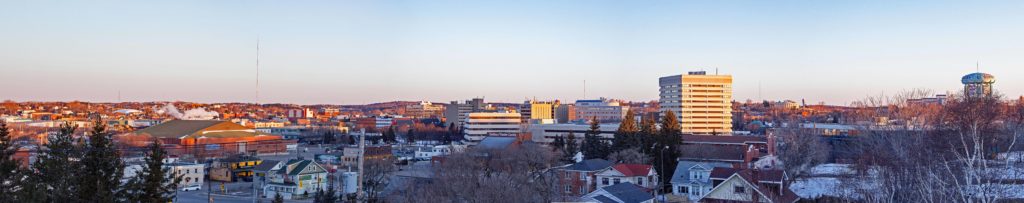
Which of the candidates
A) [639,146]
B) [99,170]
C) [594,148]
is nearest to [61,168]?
[99,170]

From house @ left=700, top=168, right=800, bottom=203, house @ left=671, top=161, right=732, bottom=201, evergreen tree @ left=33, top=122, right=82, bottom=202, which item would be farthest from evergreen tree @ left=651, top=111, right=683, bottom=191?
evergreen tree @ left=33, top=122, right=82, bottom=202

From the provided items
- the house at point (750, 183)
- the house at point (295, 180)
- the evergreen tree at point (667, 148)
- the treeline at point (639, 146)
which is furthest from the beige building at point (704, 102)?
the house at point (750, 183)

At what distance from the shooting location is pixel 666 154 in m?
31.2

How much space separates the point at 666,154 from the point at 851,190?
49.0ft

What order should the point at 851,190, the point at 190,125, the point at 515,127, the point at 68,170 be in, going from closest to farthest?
the point at 68,170 < the point at 851,190 < the point at 190,125 < the point at 515,127

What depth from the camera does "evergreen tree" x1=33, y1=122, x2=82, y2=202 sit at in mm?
9477

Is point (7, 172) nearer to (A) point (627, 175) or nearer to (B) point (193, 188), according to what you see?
(A) point (627, 175)

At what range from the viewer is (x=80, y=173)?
9.88m

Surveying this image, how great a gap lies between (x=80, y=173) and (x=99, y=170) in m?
0.30

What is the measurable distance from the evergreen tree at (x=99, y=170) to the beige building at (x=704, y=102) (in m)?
65.6

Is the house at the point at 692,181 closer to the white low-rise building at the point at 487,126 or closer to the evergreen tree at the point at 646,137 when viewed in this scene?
the evergreen tree at the point at 646,137

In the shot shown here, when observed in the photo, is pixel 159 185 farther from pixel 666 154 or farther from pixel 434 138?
pixel 434 138

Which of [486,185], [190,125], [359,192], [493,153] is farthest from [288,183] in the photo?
[190,125]

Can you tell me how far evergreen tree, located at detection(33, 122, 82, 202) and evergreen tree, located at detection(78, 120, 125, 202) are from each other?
0.12m
